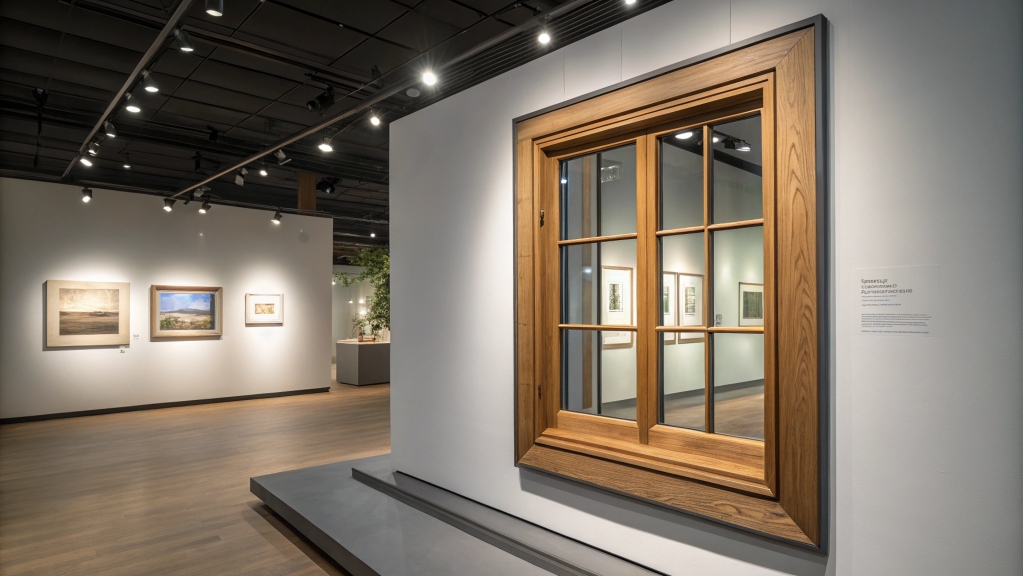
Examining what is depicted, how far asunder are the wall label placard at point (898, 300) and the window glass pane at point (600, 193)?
3.96 ft

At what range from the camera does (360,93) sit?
7.33m

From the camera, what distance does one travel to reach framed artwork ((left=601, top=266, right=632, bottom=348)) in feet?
10.5

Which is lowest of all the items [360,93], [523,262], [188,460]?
[188,460]

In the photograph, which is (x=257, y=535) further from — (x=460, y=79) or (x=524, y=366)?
(x=460, y=79)

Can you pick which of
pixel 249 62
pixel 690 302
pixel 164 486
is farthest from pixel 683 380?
pixel 249 62

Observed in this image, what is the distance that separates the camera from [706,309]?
279 centimetres

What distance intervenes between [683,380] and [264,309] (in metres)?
9.58

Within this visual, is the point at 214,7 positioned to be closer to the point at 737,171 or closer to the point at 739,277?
the point at 737,171

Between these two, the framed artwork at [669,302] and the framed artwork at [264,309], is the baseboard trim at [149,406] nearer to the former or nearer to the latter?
the framed artwork at [264,309]

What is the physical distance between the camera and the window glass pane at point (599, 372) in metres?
3.17

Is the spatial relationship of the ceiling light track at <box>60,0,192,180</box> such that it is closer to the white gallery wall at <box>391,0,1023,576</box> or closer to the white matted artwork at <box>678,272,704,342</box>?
the white gallery wall at <box>391,0,1023,576</box>

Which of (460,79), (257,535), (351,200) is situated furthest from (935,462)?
(351,200)

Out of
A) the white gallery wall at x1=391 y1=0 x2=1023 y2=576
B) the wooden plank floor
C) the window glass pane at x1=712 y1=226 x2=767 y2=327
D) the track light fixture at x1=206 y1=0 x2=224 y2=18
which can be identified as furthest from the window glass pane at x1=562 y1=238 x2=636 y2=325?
the track light fixture at x1=206 y1=0 x2=224 y2=18

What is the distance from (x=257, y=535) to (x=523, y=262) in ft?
8.88
